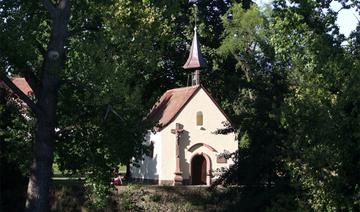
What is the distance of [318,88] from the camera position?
10.3m

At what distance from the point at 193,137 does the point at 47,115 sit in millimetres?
18535

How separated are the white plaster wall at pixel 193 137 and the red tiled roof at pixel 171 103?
29 centimetres

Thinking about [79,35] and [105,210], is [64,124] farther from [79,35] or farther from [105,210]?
[105,210]

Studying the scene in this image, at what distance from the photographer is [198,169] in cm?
3256

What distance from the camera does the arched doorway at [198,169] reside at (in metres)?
32.3

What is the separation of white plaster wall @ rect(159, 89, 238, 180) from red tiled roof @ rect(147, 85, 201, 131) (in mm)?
293

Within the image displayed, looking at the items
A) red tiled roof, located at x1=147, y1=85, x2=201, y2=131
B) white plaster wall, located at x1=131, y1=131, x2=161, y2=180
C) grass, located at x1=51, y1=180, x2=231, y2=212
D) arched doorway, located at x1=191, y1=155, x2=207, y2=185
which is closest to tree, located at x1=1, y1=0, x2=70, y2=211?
grass, located at x1=51, y1=180, x2=231, y2=212

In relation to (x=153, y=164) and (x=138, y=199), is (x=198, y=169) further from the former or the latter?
(x=138, y=199)

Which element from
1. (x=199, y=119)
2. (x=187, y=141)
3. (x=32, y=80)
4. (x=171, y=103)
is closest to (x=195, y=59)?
(x=171, y=103)

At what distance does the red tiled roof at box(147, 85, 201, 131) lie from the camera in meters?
31.8

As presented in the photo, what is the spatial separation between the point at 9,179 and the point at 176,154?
11.0 metres

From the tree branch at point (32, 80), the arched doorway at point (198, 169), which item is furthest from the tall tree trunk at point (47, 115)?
the arched doorway at point (198, 169)

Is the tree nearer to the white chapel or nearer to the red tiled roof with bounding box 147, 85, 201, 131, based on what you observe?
the white chapel

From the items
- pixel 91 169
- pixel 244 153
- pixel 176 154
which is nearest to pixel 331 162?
pixel 244 153
